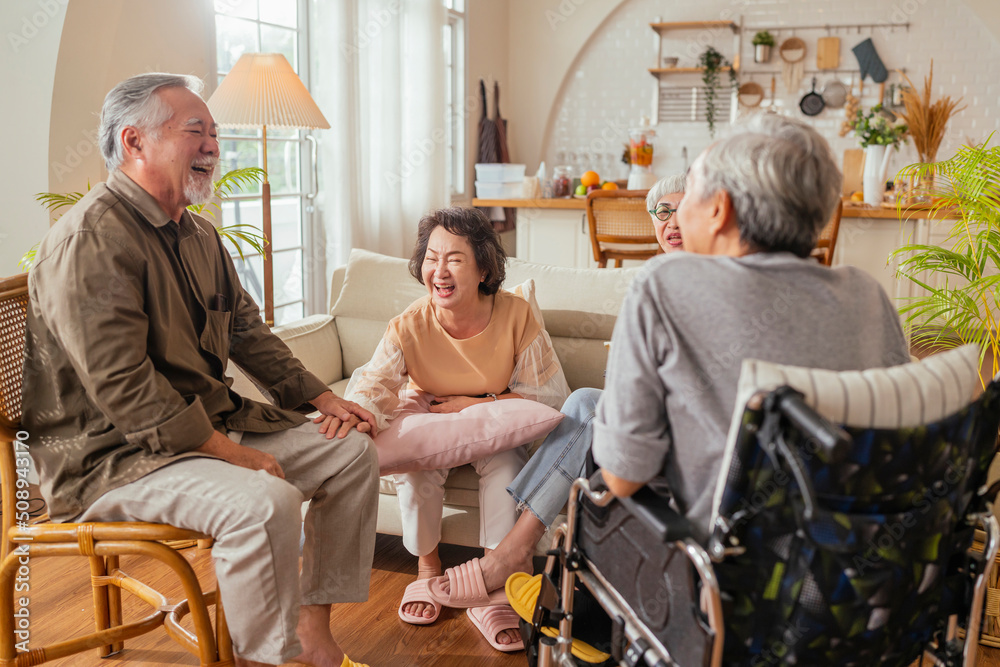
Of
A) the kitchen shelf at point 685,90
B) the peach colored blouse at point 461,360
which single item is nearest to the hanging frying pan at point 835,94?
the kitchen shelf at point 685,90

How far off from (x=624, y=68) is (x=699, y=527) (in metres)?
6.01

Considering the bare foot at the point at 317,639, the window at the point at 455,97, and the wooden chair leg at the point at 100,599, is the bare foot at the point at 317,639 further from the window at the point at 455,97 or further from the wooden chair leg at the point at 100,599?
the window at the point at 455,97

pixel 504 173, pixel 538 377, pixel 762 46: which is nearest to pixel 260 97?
pixel 538 377

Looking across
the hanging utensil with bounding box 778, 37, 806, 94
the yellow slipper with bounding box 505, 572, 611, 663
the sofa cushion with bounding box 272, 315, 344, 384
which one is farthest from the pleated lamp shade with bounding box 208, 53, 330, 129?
the hanging utensil with bounding box 778, 37, 806, 94

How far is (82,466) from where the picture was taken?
5.10ft

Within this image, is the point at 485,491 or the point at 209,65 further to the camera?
the point at 209,65

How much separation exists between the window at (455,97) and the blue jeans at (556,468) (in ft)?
13.2

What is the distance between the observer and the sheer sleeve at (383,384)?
82.1 inches

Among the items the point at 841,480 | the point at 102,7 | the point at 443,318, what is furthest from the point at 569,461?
the point at 102,7

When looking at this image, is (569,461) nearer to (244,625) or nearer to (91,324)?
(244,625)

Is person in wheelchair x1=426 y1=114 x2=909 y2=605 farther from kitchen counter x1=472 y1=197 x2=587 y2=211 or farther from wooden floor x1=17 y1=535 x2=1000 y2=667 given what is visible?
kitchen counter x1=472 y1=197 x2=587 y2=211

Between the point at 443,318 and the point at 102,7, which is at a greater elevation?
the point at 102,7

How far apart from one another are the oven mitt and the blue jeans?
5.26 m

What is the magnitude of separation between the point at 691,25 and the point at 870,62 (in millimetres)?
1360
